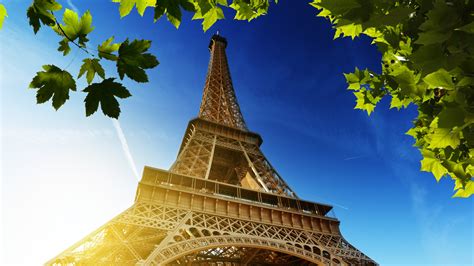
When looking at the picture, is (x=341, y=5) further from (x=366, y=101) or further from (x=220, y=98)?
(x=220, y=98)

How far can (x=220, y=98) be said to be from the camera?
36281 mm

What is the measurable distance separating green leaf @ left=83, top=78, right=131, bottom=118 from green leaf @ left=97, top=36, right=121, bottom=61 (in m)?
0.19

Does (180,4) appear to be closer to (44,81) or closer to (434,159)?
(44,81)

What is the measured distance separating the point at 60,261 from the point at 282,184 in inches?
648

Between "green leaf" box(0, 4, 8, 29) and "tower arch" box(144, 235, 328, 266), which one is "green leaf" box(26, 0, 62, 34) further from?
"tower arch" box(144, 235, 328, 266)

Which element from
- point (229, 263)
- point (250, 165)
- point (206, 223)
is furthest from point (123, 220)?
point (250, 165)

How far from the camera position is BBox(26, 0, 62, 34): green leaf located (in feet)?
6.28

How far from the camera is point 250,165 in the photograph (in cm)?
2555

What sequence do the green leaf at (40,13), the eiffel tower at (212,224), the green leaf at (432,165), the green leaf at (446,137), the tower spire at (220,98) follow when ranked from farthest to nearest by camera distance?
1. the tower spire at (220,98)
2. the eiffel tower at (212,224)
3. the green leaf at (432,165)
4. the green leaf at (446,137)
5. the green leaf at (40,13)

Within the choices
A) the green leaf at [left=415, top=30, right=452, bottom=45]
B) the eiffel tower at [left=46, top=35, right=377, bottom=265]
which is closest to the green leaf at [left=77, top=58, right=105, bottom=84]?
the green leaf at [left=415, top=30, right=452, bottom=45]

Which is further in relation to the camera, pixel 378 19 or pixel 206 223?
pixel 206 223

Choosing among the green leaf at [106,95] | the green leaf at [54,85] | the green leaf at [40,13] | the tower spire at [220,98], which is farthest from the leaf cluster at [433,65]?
the tower spire at [220,98]

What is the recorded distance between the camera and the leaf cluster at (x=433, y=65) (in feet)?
5.03

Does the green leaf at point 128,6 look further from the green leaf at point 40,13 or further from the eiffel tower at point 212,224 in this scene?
the eiffel tower at point 212,224
